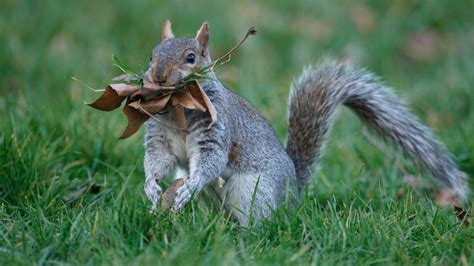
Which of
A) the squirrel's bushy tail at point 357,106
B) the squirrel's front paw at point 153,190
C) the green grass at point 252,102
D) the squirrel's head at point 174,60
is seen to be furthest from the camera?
the squirrel's bushy tail at point 357,106

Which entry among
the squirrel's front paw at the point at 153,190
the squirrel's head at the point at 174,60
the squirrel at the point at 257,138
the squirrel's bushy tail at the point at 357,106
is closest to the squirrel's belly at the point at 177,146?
the squirrel at the point at 257,138

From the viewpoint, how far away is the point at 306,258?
8.76 ft

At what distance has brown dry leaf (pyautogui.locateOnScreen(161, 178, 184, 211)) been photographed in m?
3.03

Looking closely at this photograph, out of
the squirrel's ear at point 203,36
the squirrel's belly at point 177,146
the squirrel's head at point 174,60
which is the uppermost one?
the squirrel's ear at point 203,36

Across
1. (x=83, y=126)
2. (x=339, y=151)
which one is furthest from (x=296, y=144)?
(x=83, y=126)

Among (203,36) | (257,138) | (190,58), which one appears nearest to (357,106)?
(257,138)

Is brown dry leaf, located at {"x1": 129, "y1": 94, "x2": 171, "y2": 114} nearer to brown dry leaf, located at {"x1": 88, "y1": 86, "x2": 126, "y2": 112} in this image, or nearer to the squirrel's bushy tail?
brown dry leaf, located at {"x1": 88, "y1": 86, "x2": 126, "y2": 112}

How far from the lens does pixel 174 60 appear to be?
9.75 ft

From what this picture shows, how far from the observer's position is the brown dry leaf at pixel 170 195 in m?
3.03

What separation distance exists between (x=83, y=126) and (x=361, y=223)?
5.66 ft

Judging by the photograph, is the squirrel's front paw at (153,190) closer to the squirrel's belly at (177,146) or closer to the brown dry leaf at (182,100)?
the squirrel's belly at (177,146)

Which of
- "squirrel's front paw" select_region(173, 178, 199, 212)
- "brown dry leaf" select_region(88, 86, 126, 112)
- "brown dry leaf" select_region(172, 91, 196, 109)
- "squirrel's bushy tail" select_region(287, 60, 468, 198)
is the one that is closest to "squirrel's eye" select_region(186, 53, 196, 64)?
"brown dry leaf" select_region(172, 91, 196, 109)

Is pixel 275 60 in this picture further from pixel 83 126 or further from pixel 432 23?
pixel 83 126

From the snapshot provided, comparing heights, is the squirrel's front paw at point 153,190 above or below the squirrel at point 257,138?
below
